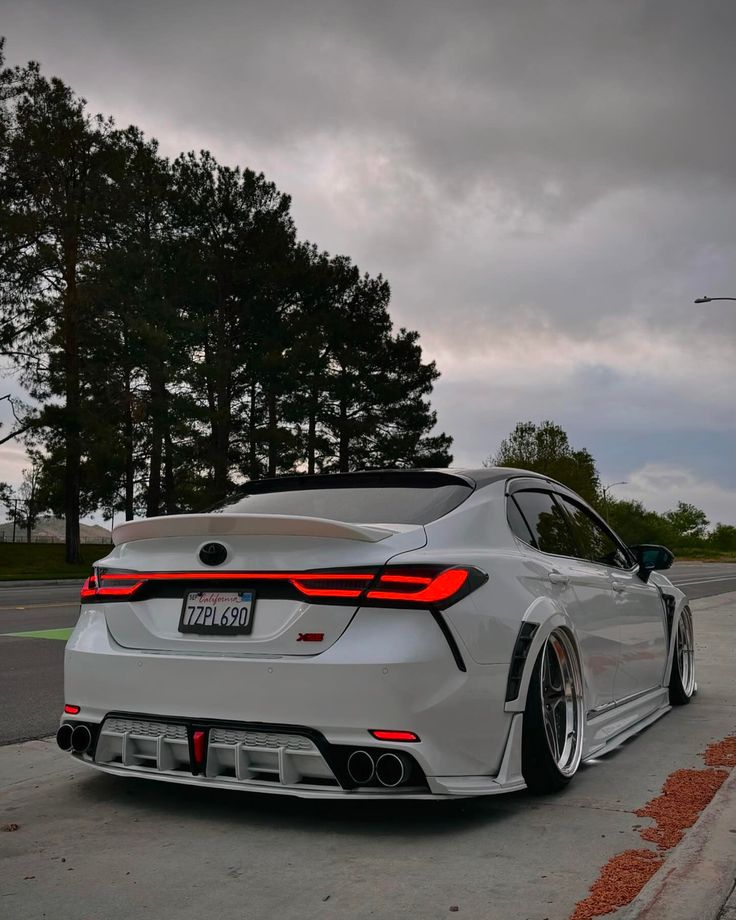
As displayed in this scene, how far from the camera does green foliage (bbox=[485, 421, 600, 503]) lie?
284 feet

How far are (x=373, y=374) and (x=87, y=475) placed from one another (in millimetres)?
16534

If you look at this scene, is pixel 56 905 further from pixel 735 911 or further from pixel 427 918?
pixel 735 911

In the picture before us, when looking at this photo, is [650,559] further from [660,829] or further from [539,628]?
[660,829]

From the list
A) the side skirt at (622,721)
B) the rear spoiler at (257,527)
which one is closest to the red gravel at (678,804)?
the side skirt at (622,721)

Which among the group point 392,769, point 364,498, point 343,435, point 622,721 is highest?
point 343,435

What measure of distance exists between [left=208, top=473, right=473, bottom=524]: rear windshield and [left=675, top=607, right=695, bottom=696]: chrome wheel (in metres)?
3.25

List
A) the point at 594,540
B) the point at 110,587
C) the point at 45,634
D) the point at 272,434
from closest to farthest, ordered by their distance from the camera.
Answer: the point at 110,587 → the point at 594,540 → the point at 45,634 → the point at 272,434

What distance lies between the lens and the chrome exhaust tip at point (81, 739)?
4.52 m

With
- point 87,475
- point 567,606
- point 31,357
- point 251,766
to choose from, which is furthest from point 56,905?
point 87,475

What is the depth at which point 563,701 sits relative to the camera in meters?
4.93

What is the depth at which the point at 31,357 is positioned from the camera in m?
41.3

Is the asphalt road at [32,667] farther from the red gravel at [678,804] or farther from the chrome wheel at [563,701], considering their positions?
the red gravel at [678,804]

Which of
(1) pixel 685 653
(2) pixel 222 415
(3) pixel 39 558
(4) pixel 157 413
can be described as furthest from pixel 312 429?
(1) pixel 685 653

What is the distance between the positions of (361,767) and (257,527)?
1019 millimetres
